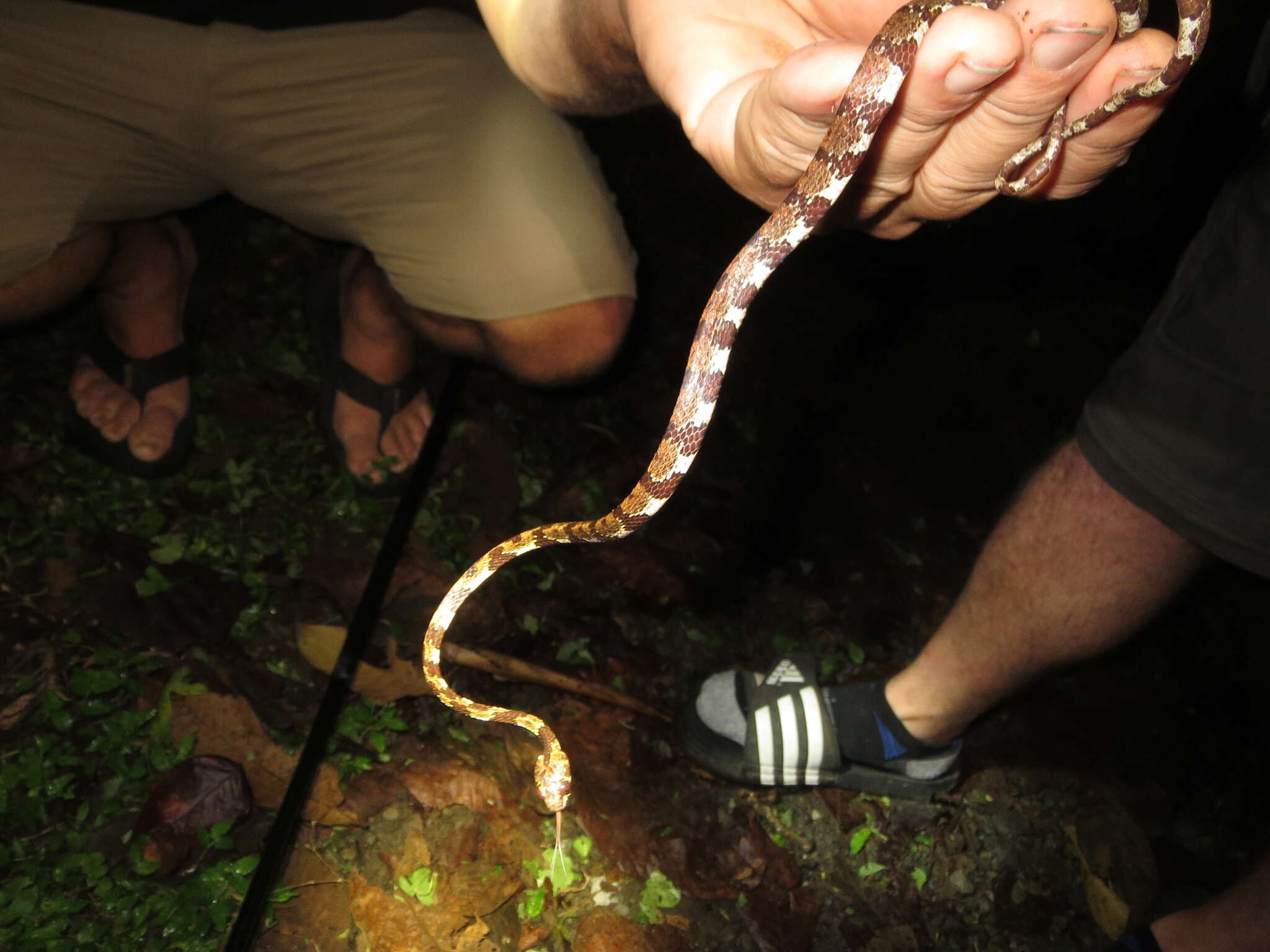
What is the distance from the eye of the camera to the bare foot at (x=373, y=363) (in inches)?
156

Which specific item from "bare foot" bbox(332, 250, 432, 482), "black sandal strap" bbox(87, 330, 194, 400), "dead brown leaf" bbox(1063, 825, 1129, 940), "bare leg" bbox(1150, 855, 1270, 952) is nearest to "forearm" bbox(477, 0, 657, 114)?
"bare foot" bbox(332, 250, 432, 482)

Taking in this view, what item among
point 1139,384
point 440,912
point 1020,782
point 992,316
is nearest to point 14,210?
point 440,912

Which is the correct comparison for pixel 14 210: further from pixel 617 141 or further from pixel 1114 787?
pixel 1114 787

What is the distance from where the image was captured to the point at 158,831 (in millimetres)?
2627

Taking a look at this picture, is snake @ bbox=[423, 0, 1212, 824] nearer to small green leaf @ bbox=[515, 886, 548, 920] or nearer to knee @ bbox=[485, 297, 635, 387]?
small green leaf @ bbox=[515, 886, 548, 920]

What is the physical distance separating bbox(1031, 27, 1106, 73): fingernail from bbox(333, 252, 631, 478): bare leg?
245cm

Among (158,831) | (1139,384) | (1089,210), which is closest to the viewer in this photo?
(1139,384)

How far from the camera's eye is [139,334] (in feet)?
12.9

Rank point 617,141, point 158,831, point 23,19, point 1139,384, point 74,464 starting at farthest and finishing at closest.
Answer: point 617,141
point 74,464
point 23,19
point 158,831
point 1139,384

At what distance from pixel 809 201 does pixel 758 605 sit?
250 centimetres

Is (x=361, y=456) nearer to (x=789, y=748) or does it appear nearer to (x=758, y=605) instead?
(x=758, y=605)

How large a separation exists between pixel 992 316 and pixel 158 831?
215 inches

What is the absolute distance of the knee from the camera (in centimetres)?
368

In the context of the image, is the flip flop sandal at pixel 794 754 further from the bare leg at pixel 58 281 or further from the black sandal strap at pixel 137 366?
the bare leg at pixel 58 281
